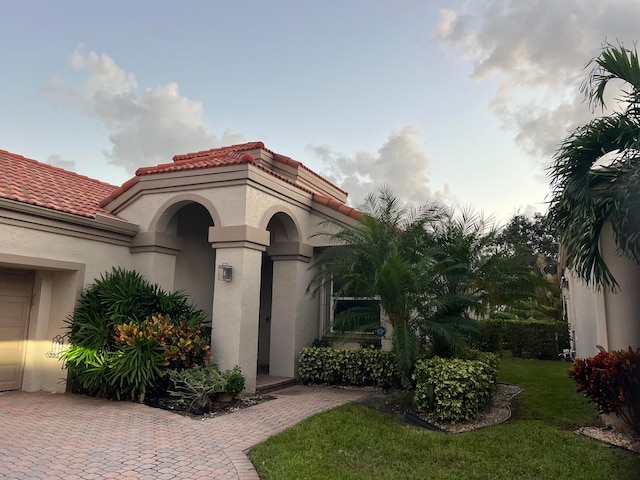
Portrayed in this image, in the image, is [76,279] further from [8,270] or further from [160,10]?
[160,10]

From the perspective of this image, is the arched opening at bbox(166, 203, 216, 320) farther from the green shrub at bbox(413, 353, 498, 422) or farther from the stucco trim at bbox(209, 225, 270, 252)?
the green shrub at bbox(413, 353, 498, 422)

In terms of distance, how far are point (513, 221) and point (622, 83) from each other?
41464mm

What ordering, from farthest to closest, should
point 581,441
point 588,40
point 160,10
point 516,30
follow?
point 160,10
point 516,30
point 588,40
point 581,441

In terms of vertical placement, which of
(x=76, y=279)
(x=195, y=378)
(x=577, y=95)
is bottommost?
(x=195, y=378)

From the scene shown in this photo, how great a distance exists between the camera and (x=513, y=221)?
45750 millimetres

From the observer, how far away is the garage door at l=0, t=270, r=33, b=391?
10.2 m

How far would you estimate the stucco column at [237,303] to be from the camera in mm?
10211

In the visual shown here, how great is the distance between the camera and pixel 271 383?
443 inches

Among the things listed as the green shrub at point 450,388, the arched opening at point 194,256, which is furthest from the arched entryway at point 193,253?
the green shrub at point 450,388

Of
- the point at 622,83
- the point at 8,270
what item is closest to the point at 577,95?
the point at 622,83

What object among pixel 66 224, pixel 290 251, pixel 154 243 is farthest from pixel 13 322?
pixel 290 251

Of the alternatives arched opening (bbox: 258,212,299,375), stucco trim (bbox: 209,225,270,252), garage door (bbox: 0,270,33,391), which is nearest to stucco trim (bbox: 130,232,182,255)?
stucco trim (bbox: 209,225,270,252)

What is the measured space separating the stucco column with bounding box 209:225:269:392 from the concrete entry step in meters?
0.48

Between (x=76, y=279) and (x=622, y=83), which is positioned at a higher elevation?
(x=622, y=83)
